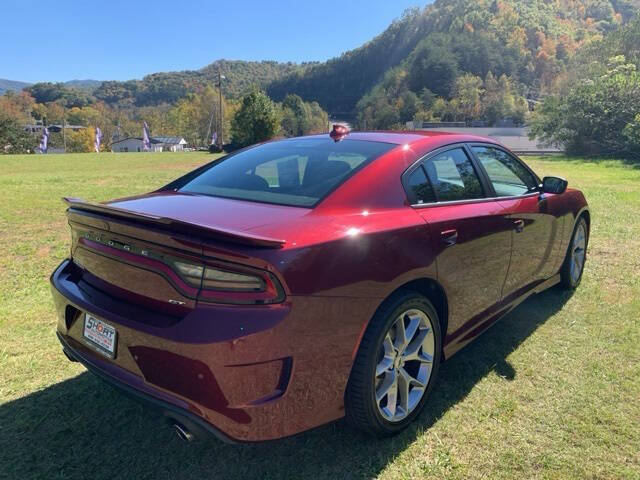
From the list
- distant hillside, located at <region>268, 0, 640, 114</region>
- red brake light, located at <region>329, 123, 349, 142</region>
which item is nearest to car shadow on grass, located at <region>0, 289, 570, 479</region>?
red brake light, located at <region>329, 123, 349, 142</region>

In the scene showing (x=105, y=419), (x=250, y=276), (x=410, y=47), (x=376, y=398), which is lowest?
(x=105, y=419)

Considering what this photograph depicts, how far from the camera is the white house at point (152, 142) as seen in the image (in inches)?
4117

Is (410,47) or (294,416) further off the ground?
(410,47)

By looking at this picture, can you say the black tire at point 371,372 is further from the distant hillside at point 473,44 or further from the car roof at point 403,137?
the distant hillside at point 473,44

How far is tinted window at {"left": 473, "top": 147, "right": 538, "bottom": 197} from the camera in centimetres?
329

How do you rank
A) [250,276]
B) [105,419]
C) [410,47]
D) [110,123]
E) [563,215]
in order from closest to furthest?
[250,276], [105,419], [563,215], [110,123], [410,47]

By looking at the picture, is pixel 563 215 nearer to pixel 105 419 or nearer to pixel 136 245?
pixel 136 245

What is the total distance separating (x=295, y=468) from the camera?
7.20 ft

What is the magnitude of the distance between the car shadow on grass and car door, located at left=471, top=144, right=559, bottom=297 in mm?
1026

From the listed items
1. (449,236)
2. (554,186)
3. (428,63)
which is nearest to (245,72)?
(428,63)

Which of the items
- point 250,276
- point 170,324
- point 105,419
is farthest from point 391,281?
point 105,419

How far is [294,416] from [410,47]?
17124 cm

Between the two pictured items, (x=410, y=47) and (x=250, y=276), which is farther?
(x=410, y=47)

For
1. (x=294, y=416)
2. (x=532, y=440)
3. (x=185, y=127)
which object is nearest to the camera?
(x=294, y=416)
